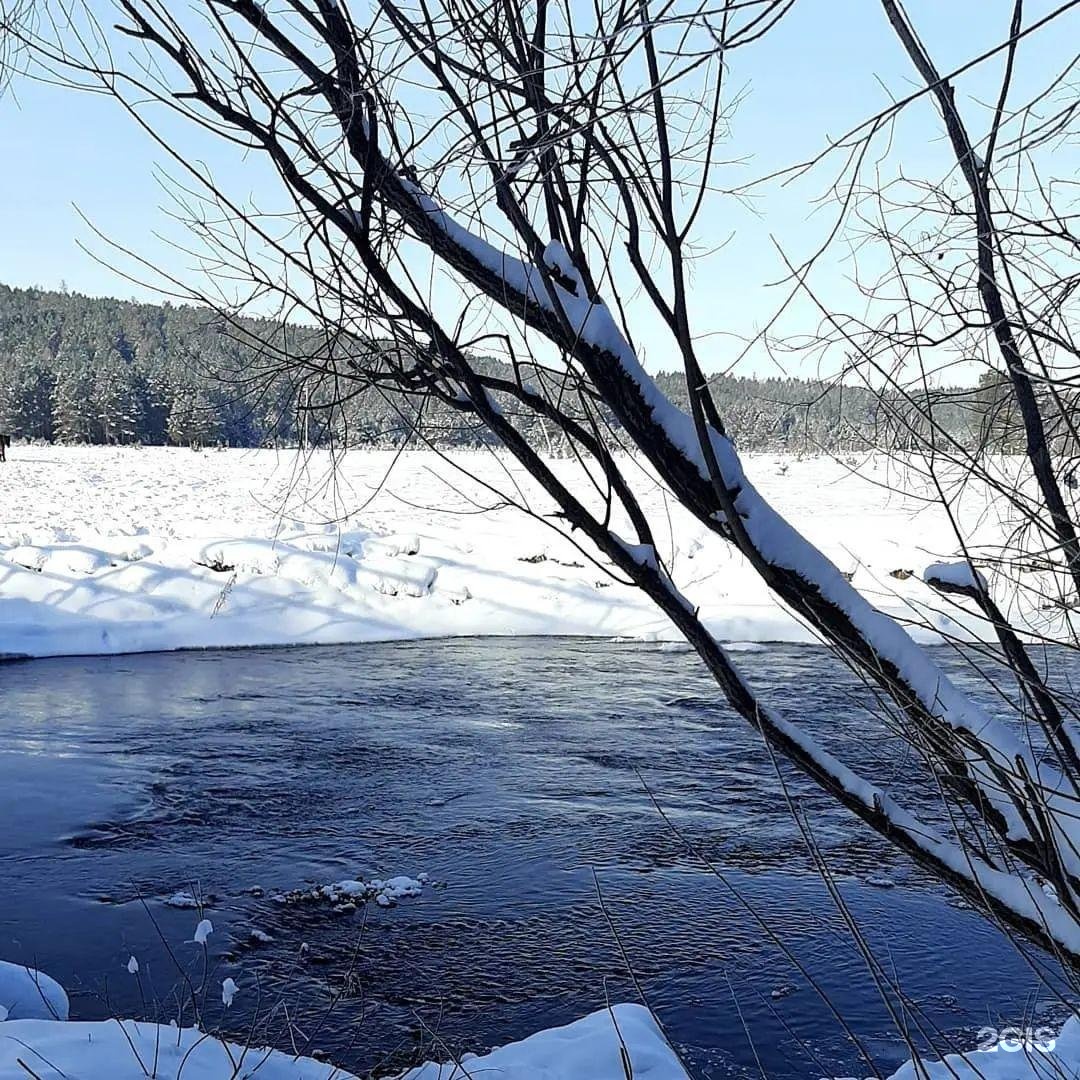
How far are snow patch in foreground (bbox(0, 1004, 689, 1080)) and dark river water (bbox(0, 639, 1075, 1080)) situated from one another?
23 cm

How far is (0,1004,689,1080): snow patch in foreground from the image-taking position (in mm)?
3168

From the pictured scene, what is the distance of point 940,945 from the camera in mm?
5648

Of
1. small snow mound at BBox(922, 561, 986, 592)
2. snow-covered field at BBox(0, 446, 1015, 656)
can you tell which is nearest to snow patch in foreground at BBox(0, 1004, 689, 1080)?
small snow mound at BBox(922, 561, 986, 592)

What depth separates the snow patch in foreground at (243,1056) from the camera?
3.17m

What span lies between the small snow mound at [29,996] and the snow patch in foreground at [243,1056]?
2.16ft

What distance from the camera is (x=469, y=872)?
21.4 feet

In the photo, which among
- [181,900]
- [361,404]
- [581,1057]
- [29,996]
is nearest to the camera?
[361,404]

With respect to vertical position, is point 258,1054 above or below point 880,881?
above

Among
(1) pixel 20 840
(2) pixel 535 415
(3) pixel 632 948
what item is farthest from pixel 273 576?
(2) pixel 535 415

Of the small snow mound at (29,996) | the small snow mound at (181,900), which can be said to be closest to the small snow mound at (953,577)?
the small snow mound at (29,996)

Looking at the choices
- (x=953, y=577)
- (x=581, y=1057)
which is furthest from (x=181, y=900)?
(x=953, y=577)

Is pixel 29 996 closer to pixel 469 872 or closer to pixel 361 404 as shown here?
pixel 469 872

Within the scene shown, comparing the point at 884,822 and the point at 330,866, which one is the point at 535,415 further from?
Answer: the point at 330,866

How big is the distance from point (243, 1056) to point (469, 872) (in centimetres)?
341
